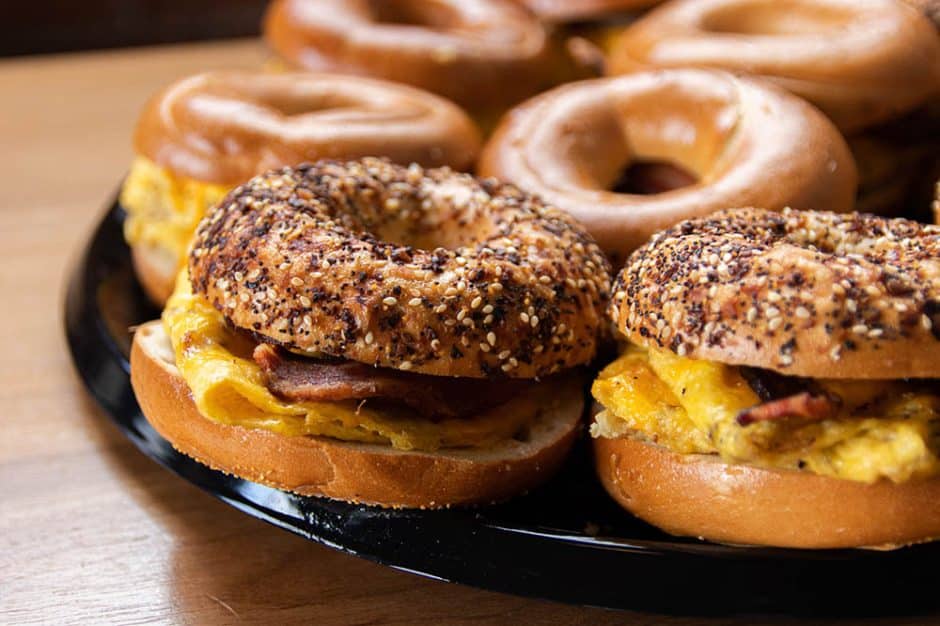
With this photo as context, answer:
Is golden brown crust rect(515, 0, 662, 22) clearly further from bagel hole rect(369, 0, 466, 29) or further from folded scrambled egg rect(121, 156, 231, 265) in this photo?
folded scrambled egg rect(121, 156, 231, 265)

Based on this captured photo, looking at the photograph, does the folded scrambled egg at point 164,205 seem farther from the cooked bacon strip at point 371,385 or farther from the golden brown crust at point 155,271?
the cooked bacon strip at point 371,385

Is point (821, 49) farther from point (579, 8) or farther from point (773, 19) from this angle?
point (579, 8)

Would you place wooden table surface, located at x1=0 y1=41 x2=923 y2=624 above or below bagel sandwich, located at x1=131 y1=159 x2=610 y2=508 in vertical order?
below

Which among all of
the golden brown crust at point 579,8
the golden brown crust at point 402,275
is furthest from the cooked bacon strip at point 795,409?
the golden brown crust at point 579,8

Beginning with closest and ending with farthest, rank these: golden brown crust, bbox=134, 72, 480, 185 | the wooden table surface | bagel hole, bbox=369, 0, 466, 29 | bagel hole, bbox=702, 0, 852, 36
→ the wooden table surface < golden brown crust, bbox=134, 72, 480, 185 < bagel hole, bbox=702, 0, 852, 36 < bagel hole, bbox=369, 0, 466, 29

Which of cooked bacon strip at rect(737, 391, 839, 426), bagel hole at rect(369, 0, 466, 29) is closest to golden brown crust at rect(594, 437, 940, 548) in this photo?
cooked bacon strip at rect(737, 391, 839, 426)

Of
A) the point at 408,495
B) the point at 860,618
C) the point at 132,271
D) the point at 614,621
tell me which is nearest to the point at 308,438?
the point at 408,495

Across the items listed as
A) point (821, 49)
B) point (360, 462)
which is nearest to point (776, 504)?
point (360, 462)

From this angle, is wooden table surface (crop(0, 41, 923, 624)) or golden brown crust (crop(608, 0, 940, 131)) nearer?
wooden table surface (crop(0, 41, 923, 624))
